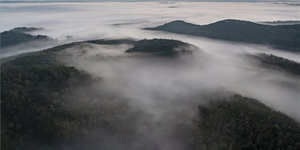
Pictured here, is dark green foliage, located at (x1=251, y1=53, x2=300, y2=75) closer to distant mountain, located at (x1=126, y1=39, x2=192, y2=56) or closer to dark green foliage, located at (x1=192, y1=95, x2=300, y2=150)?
distant mountain, located at (x1=126, y1=39, x2=192, y2=56)

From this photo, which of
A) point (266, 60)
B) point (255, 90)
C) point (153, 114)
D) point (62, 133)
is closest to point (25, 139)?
point (62, 133)

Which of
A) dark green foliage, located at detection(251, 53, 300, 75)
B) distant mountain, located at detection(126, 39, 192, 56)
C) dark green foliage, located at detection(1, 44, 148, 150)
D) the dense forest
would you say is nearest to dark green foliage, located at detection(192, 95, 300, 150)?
the dense forest

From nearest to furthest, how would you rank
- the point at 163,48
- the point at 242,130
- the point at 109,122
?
the point at 242,130, the point at 109,122, the point at 163,48

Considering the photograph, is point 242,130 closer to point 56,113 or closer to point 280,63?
point 56,113

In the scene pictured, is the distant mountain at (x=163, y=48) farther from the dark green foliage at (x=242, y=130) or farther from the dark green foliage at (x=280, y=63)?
the dark green foliage at (x=242, y=130)

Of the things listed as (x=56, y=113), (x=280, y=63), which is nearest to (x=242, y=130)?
(x=56, y=113)
